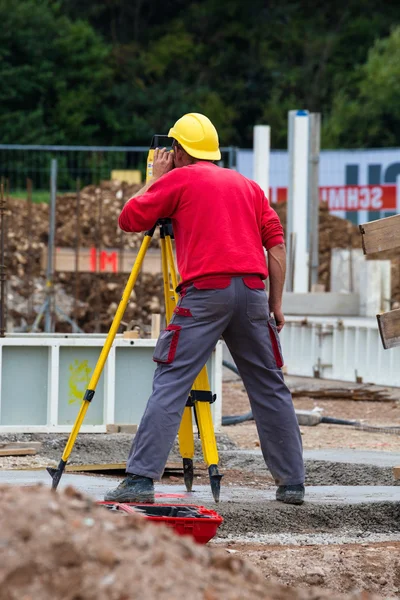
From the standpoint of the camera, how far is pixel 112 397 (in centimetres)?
909

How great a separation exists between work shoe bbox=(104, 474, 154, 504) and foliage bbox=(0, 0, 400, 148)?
32843mm

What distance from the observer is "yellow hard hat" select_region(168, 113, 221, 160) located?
247 inches

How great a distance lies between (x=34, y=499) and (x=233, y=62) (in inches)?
1795

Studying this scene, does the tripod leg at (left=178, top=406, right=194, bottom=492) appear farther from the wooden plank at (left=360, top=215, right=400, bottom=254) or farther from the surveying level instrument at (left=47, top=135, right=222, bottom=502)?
the wooden plank at (left=360, top=215, right=400, bottom=254)

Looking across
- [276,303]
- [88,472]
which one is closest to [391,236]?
[276,303]

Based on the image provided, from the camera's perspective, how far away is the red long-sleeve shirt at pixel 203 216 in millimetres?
6070

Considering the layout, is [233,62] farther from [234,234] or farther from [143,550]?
[143,550]

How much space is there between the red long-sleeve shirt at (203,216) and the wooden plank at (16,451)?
229cm

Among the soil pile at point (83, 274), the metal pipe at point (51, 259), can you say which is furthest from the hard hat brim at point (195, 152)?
the soil pile at point (83, 274)

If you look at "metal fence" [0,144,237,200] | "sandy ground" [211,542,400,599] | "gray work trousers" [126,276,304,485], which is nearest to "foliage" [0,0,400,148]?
"metal fence" [0,144,237,200]

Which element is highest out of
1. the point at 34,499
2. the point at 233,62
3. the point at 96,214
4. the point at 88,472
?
the point at 233,62

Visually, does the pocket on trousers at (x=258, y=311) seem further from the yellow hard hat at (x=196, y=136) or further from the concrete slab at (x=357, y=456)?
the concrete slab at (x=357, y=456)

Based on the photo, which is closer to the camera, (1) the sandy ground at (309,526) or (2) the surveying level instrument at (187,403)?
(1) the sandy ground at (309,526)

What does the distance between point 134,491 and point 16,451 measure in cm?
222
